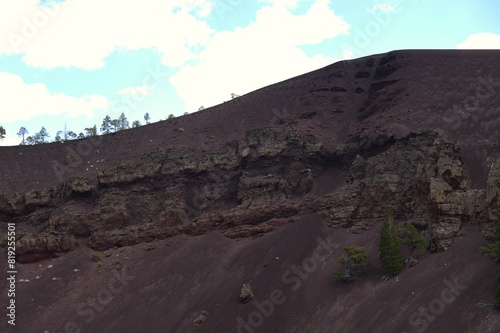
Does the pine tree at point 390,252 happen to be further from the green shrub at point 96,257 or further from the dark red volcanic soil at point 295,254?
the green shrub at point 96,257

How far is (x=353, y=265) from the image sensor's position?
35.1 meters

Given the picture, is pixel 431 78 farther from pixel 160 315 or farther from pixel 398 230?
pixel 160 315

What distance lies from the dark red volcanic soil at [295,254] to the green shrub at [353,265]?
690 millimetres

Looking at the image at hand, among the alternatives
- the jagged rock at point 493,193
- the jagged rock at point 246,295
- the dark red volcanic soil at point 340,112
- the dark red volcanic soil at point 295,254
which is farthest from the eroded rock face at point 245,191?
the jagged rock at point 246,295

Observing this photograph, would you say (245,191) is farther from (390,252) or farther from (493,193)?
(493,193)

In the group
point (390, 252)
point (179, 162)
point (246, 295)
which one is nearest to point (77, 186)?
point (179, 162)

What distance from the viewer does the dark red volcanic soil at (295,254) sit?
1168 inches

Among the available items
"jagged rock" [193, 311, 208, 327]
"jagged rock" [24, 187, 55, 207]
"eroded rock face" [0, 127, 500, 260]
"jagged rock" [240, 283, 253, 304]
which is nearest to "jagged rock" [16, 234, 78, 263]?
"eroded rock face" [0, 127, 500, 260]

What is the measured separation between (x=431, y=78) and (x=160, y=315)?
3587 centimetres

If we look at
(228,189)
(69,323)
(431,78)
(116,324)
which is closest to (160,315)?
(116,324)

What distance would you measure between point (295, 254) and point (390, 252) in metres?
8.00

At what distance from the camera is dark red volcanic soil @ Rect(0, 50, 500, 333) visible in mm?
29656

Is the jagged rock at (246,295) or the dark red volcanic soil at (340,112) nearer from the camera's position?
the jagged rock at (246,295)

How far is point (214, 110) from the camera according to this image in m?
62.1
